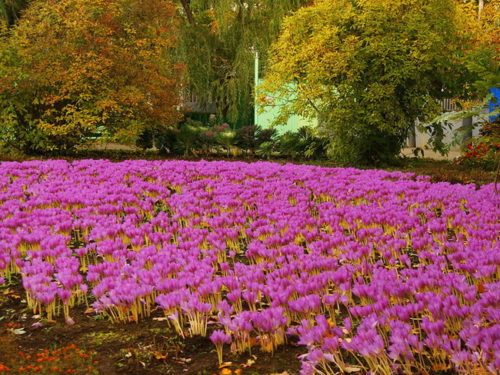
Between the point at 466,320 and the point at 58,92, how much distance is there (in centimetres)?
1675

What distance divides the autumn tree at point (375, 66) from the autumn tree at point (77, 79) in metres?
4.79

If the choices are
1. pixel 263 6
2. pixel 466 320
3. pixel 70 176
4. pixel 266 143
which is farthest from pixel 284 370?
pixel 263 6

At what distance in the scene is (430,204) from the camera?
7.82m

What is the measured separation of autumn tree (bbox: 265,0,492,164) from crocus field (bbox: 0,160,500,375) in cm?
548

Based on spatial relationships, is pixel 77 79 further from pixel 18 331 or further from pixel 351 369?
pixel 351 369

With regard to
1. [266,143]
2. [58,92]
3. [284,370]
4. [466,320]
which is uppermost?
[58,92]

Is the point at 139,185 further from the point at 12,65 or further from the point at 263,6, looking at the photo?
the point at 263,6

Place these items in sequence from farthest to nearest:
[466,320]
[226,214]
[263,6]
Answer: [263,6] → [226,214] → [466,320]

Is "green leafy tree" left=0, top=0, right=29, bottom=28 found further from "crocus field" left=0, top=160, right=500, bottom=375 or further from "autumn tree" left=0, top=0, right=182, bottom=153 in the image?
"crocus field" left=0, top=160, right=500, bottom=375

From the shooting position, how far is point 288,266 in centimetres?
481

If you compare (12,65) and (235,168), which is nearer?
(235,168)

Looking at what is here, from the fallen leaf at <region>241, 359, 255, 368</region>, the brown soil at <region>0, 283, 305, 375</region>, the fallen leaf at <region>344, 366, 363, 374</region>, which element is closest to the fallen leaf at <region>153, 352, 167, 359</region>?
the brown soil at <region>0, 283, 305, 375</region>

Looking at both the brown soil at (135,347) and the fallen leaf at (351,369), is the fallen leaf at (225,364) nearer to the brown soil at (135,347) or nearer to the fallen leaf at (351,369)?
the brown soil at (135,347)

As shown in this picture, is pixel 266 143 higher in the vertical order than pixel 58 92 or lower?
lower
